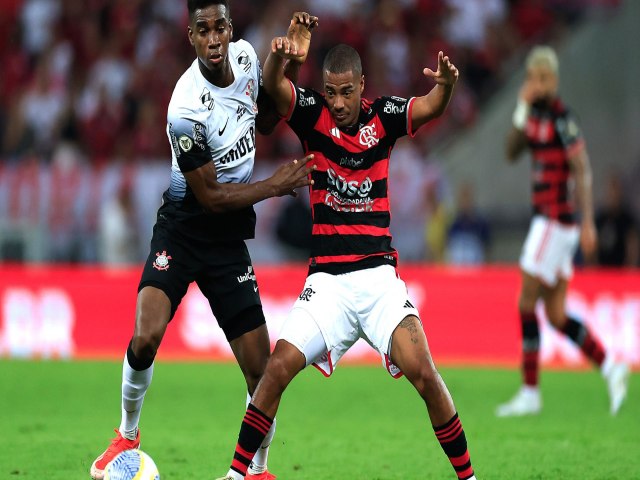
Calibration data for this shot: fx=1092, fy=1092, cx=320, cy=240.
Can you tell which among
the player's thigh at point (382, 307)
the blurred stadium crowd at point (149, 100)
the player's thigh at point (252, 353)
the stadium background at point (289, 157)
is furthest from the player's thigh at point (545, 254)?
the blurred stadium crowd at point (149, 100)

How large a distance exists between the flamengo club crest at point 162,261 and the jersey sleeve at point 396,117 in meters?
1.59

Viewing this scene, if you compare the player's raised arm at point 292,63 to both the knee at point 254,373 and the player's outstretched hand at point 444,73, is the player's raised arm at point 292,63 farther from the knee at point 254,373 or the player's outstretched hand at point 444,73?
the knee at point 254,373

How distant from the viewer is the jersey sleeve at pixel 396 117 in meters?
6.67

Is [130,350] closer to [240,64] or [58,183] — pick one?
[240,64]

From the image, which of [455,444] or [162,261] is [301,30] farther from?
[455,444]

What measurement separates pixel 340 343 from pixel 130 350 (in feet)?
4.39

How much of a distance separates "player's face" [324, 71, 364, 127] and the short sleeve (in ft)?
13.7

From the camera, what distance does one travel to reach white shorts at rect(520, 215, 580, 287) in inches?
404

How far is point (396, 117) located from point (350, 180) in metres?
0.48

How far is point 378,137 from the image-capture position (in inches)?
262

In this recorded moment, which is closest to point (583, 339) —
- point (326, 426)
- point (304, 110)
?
point (326, 426)

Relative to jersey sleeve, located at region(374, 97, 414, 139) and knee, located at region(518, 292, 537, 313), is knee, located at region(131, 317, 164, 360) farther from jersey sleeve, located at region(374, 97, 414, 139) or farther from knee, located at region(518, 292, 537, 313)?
knee, located at region(518, 292, 537, 313)

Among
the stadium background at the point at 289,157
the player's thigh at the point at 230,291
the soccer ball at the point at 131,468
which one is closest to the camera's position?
the soccer ball at the point at 131,468

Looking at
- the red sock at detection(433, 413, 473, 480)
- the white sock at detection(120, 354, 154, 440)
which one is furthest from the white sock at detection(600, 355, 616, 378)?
the white sock at detection(120, 354, 154, 440)
